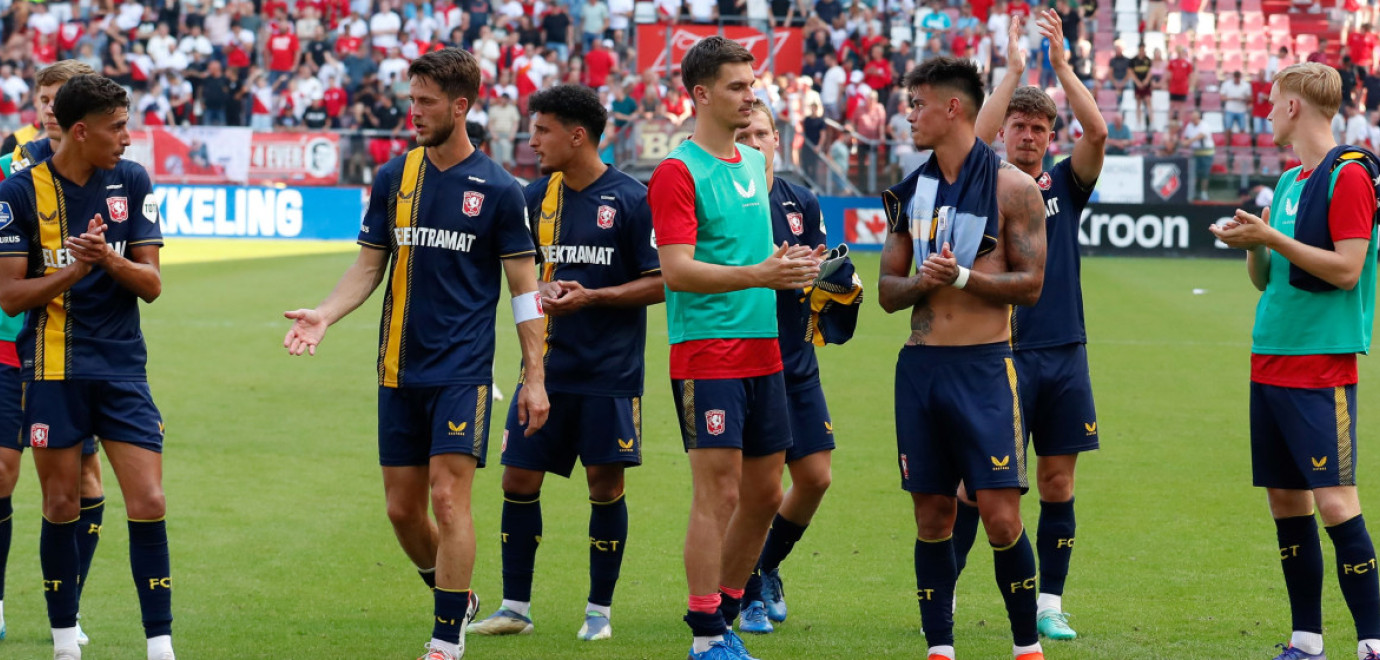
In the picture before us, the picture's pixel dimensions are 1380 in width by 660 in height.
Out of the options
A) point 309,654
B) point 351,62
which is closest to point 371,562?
point 309,654

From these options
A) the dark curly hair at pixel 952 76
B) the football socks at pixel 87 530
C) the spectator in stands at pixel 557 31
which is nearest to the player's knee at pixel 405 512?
the football socks at pixel 87 530

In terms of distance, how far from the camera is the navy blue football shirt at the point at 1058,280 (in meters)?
6.64

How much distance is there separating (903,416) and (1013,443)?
0.42 meters

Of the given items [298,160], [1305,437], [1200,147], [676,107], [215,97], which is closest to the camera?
[1305,437]

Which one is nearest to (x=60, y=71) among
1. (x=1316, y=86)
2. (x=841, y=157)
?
(x=1316, y=86)

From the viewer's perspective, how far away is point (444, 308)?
5.97 m

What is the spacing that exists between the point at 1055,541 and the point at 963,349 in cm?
145

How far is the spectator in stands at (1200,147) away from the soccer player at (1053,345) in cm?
2032

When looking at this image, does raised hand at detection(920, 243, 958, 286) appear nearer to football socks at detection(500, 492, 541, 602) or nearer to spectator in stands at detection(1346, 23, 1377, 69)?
football socks at detection(500, 492, 541, 602)

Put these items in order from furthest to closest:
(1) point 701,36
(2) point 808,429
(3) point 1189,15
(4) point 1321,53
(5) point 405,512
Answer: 1. (3) point 1189,15
2. (1) point 701,36
3. (4) point 1321,53
4. (2) point 808,429
5. (5) point 405,512

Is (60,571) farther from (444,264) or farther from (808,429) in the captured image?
(808,429)

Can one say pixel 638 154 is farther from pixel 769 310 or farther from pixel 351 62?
pixel 769 310

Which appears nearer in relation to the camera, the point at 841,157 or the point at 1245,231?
the point at 1245,231

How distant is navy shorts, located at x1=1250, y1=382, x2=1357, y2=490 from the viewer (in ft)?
19.0
